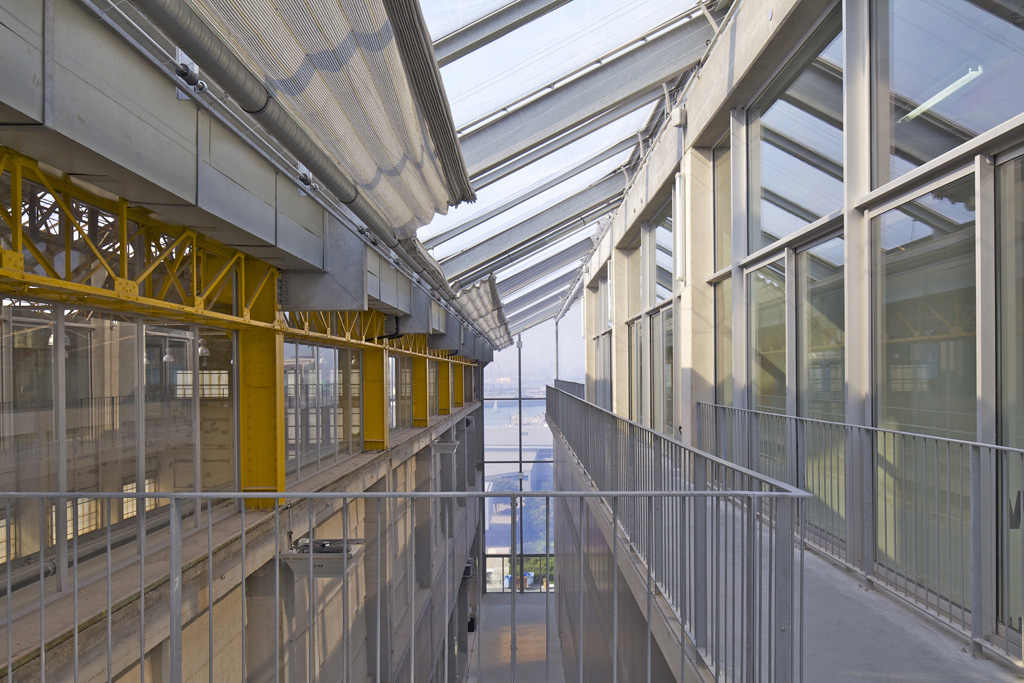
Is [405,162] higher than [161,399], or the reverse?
[405,162]

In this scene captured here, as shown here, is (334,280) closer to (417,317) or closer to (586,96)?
(586,96)

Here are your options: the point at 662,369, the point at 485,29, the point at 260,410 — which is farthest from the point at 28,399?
the point at 662,369

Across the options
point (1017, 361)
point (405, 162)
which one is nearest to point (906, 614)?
point (1017, 361)

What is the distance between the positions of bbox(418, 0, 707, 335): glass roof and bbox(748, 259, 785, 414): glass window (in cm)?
306

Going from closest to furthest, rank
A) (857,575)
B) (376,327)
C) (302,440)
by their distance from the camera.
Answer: (857,575) → (302,440) → (376,327)

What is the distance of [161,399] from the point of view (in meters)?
6.04

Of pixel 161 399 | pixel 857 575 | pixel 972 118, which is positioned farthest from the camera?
pixel 161 399

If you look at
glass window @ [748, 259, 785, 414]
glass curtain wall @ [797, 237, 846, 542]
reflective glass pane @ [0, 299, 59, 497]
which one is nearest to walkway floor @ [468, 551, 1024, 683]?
glass curtain wall @ [797, 237, 846, 542]

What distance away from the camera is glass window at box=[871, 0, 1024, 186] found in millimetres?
3729

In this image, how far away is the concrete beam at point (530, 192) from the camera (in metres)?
9.86

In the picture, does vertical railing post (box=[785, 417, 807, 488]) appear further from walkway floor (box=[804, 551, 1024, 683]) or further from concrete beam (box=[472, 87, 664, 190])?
concrete beam (box=[472, 87, 664, 190])

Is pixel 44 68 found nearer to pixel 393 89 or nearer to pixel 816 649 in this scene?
pixel 393 89

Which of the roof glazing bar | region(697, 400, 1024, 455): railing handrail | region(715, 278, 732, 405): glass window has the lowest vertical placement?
region(697, 400, 1024, 455): railing handrail

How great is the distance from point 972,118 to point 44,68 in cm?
476
